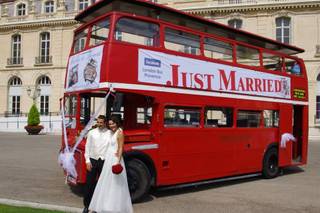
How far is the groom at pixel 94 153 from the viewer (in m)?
7.59

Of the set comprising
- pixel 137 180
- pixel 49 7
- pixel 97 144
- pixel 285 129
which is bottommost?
pixel 137 180

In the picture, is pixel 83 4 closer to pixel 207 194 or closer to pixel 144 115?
pixel 144 115

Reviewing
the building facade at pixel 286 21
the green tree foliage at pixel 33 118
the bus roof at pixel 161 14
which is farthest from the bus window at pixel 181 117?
the green tree foliage at pixel 33 118

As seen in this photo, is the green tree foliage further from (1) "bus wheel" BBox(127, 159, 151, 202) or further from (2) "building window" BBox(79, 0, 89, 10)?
(1) "bus wheel" BBox(127, 159, 151, 202)

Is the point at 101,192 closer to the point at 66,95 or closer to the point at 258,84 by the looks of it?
the point at 66,95

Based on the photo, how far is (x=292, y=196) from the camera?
973 centimetres

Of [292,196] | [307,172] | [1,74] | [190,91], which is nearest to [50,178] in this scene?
[190,91]

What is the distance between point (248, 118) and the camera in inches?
469

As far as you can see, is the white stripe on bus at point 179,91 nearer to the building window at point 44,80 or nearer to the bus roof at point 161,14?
the bus roof at point 161,14

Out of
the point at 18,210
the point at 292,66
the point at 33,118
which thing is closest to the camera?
the point at 18,210

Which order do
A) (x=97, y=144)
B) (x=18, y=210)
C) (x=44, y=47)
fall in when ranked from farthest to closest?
(x=44, y=47) → (x=97, y=144) → (x=18, y=210)

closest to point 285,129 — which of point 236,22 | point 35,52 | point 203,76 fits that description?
point 203,76

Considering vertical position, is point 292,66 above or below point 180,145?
above

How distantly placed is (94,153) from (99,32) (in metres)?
3.22
